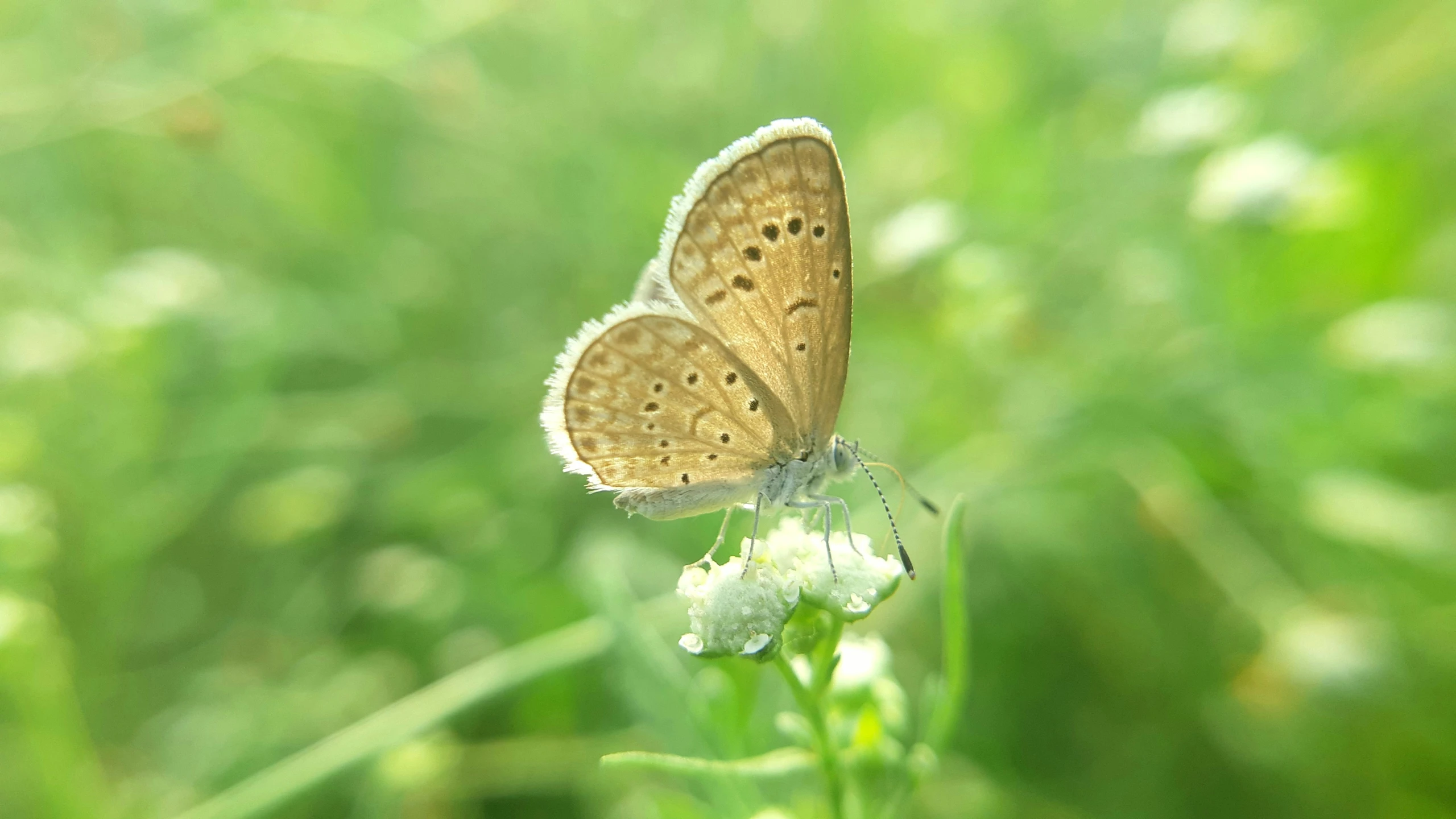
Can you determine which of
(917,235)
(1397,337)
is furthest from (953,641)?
(1397,337)

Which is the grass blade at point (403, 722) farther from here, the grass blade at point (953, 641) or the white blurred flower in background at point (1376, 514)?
the white blurred flower in background at point (1376, 514)

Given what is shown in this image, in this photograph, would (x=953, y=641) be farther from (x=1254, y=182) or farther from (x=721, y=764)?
(x=1254, y=182)

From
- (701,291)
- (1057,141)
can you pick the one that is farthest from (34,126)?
(1057,141)

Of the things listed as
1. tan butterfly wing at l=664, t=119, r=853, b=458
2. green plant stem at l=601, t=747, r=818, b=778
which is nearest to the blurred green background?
green plant stem at l=601, t=747, r=818, b=778

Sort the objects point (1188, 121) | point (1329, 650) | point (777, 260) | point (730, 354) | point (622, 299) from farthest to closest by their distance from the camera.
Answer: point (622, 299) → point (1188, 121) → point (1329, 650) → point (730, 354) → point (777, 260)

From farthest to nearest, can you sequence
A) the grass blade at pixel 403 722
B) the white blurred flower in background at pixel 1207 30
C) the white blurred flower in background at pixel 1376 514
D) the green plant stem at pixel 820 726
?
the white blurred flower in background at pixel 1207 30, the white blurred flower in background at pixel 1376 514, the grass blade at pixel 403 722, the green plant stem at pixel 820 726

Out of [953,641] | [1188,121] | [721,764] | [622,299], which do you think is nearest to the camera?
[721,764]

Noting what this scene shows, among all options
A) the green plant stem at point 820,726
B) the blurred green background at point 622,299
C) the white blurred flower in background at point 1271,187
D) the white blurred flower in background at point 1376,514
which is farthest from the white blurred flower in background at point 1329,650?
the green plant stem at point 820,726

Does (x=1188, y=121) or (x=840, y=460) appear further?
(x=1188, y=121)
